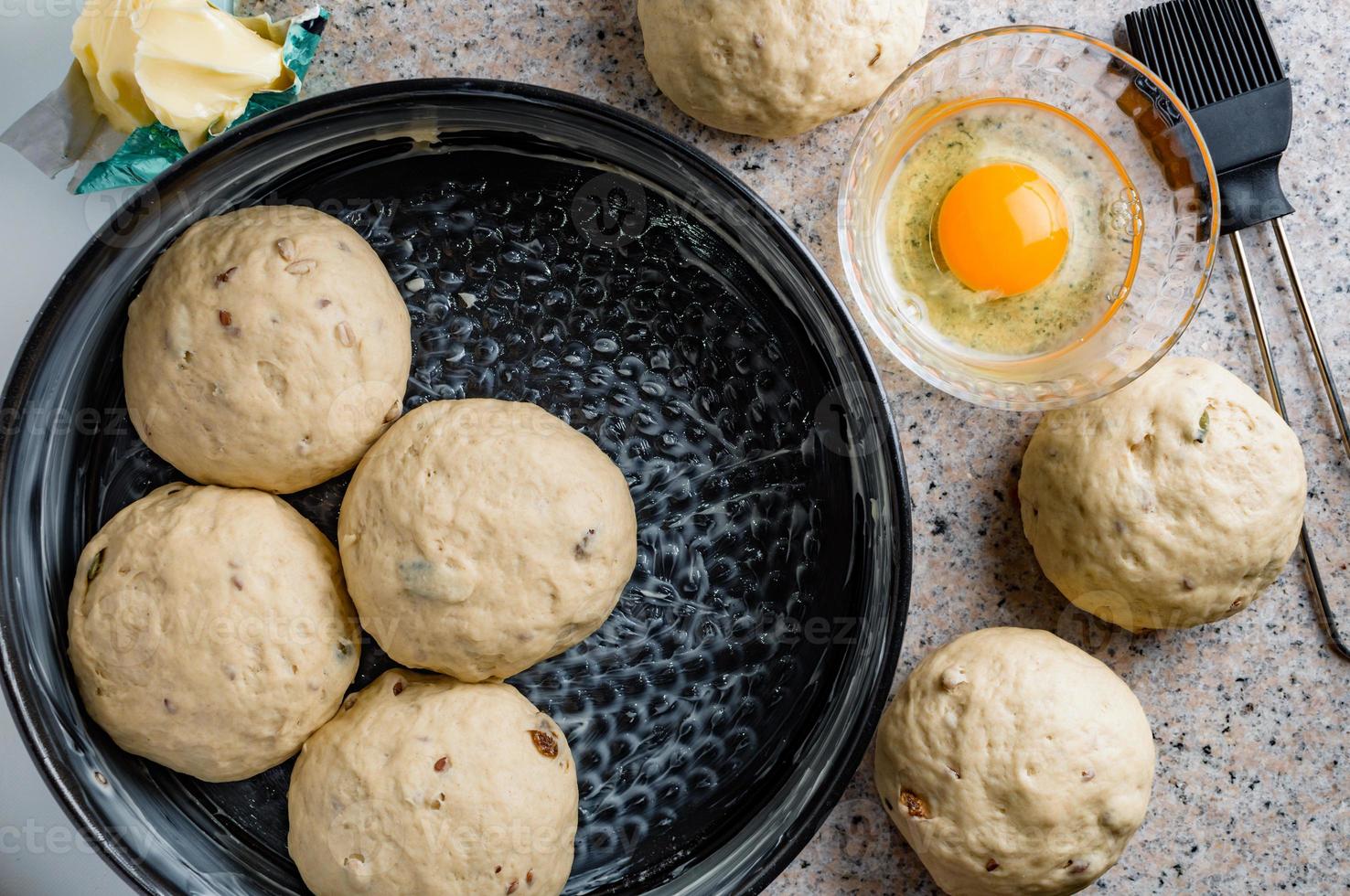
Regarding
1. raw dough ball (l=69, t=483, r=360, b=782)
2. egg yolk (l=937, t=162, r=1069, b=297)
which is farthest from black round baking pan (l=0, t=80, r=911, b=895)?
egg yolk (l=937, t=162, r=1069, b=297)

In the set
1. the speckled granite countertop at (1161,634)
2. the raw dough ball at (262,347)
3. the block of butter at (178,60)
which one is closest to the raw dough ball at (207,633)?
the raw dough ball at (262,347)

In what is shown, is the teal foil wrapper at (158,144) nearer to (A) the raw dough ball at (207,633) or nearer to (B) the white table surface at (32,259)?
(B) the white table surface at (32,259)

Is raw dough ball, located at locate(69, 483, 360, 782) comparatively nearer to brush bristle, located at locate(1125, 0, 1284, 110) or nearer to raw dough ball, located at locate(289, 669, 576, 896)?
raw dough ball, located at locate(289, 669, 576, 896)

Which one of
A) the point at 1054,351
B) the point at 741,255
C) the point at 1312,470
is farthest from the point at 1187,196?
the point at 741,255

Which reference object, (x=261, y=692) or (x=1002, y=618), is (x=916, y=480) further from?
(x=261, y=692)

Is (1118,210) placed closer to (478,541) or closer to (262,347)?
(478,541)

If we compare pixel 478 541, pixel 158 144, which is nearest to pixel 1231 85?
pixel 478 541

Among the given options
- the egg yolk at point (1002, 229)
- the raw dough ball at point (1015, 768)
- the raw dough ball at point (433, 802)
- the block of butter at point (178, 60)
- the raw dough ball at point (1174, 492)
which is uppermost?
the block of butter at point (178, 60)
